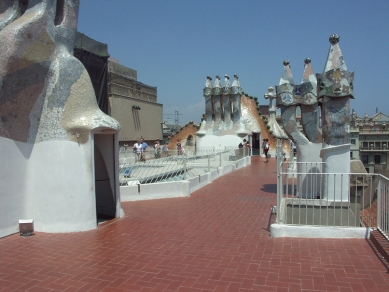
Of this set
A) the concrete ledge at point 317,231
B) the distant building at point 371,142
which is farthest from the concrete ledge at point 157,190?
the distant building at point 371,142

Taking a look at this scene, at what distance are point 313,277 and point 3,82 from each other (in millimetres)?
5808

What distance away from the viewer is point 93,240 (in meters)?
6.25

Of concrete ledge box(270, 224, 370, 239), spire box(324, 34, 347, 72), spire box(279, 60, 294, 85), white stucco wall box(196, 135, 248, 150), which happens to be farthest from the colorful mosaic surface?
white stucco wall box(196, 135, 248, 150)

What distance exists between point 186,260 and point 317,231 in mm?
2491

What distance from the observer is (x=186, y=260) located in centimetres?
528

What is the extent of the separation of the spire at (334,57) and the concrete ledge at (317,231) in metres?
3.80

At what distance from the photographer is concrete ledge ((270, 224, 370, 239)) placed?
6145 millimetres

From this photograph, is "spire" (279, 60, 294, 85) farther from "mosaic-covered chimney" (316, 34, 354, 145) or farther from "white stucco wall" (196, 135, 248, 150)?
"white stucco wall" (196, 135, 248, 150)

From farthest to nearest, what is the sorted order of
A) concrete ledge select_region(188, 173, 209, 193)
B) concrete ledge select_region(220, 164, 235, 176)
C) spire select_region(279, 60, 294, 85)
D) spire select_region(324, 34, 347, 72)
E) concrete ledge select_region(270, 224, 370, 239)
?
1. concrete ledge select_region(220, 164, 235, 176)
2. concrete ledge select_region(188, 173, 209, 193)
3. spire select_region(279, 60, 294, 85)
4. spire select_region(324, 34, 347, 72)
5. concrete ledge select_region(270, 224, 370, 239)

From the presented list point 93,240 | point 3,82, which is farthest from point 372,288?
point 3,82

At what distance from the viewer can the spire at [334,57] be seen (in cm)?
818

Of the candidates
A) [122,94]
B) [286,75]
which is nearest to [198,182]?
[286,75]

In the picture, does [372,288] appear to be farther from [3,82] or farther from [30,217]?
[3,82]

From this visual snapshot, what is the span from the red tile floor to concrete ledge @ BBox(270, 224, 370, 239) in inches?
5.8
